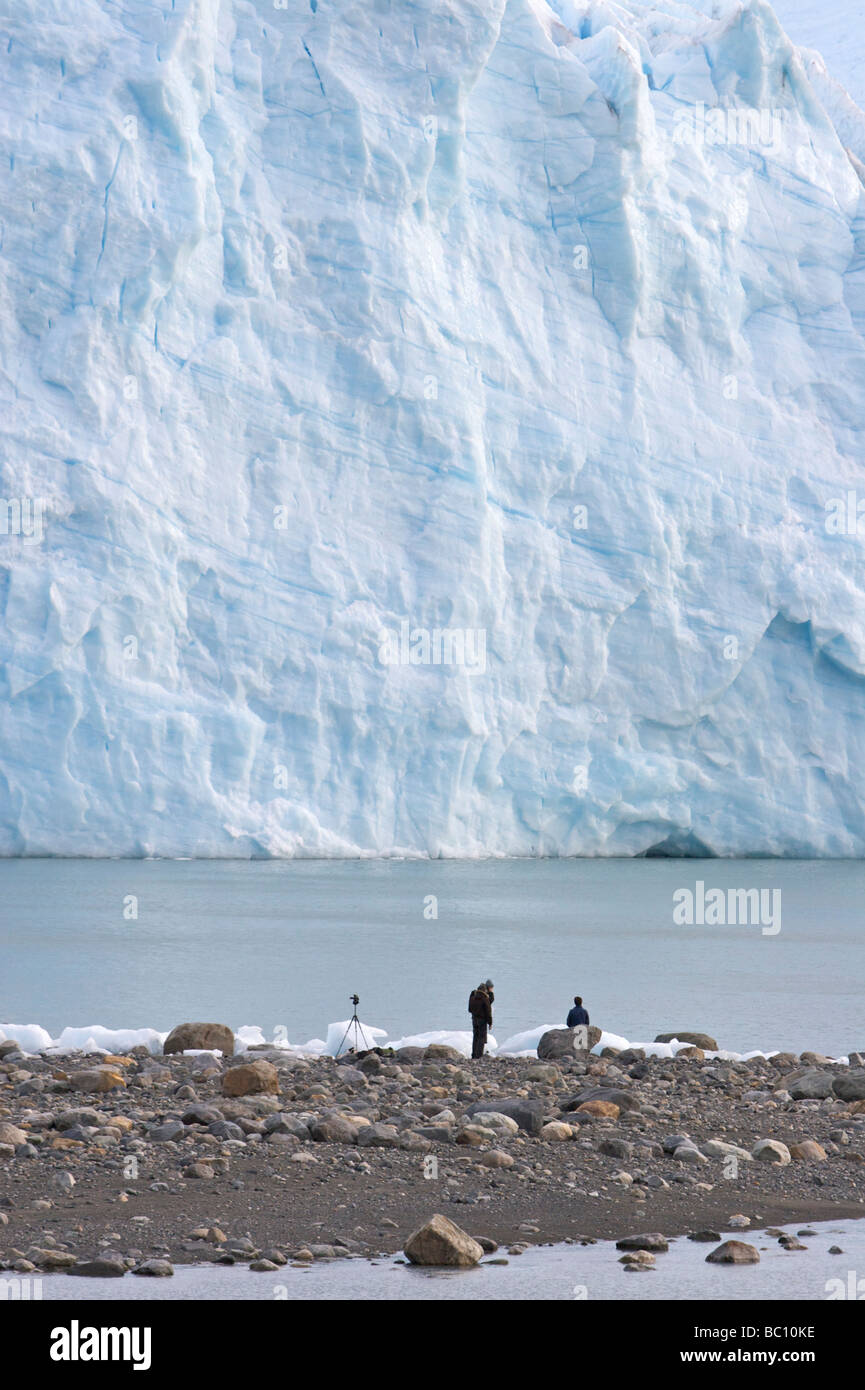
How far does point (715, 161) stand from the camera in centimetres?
2659

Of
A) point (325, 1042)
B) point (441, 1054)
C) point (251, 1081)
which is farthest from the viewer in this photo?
point (325, 1042)

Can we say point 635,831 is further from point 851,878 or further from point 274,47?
point 274,47

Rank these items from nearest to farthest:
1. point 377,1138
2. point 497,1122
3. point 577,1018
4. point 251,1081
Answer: point 377,1138
point 497,1122
point 251,1081
point 577,1018

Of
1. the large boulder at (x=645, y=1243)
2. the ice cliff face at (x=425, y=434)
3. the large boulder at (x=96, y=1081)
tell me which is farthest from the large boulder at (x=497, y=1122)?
the ice cliff face at (x=425, y=434)

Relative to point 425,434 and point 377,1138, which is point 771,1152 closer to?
point 377,1138

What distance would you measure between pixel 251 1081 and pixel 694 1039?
3776mm

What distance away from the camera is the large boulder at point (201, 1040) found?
29.0 feet

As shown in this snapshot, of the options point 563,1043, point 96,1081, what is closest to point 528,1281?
point 96,1081

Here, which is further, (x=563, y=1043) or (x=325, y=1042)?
Result: (x=325, y=1042)

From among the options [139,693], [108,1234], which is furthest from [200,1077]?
[139,693]

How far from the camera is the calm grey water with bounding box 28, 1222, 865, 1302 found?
392 centimetres

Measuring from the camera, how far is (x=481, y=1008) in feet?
29.0

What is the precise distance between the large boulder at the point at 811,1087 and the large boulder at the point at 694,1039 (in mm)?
2104
